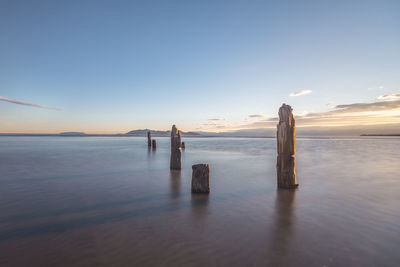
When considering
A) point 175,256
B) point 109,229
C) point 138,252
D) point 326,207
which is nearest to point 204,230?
point 175,256

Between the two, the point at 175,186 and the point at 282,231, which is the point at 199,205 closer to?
the point at 282,231

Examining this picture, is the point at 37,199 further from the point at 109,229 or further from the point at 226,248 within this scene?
the point at 226,248

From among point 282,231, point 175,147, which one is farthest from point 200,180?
point 175,147

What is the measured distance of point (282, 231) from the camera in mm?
3896

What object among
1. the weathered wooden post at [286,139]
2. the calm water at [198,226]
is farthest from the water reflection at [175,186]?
the weathered wooden post at [286,139]

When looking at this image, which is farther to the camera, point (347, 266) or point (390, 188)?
point (390, 188)

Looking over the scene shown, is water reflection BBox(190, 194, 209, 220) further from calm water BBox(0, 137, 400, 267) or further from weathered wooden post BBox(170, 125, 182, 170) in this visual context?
weathered wooden post BBox(170, 125, 182, 170)

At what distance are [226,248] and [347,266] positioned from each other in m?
1.73

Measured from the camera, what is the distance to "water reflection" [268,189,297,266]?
3045 mm

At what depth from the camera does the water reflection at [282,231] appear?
3045 mm

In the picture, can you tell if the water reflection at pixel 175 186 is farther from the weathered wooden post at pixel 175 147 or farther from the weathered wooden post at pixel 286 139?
the weathered wooden post at pixel 286 139

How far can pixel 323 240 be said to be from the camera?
11.6 ft

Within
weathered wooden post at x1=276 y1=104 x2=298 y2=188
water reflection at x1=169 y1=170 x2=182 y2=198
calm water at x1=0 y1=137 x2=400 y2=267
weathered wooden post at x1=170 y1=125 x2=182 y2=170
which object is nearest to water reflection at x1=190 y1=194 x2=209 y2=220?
calm water at x1=0 y1=137 x2=400 y2=267

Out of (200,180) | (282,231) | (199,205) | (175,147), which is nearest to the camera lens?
(282,231)
